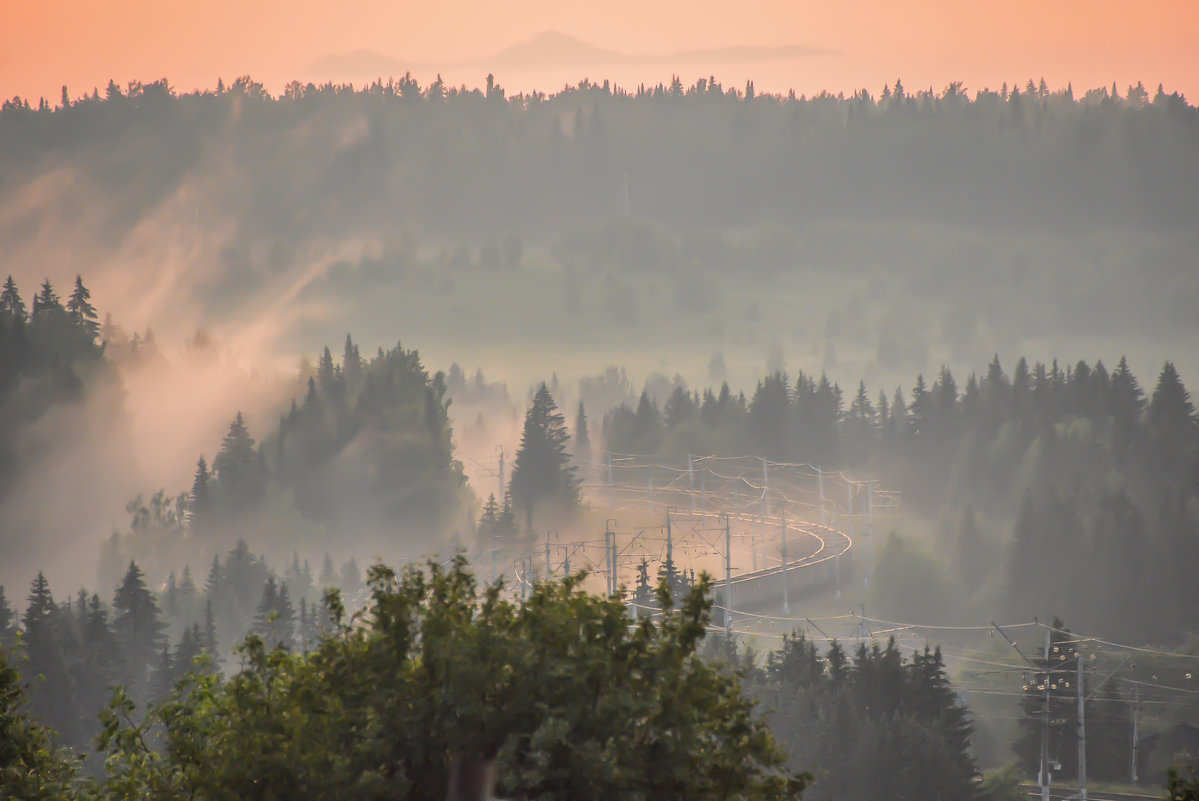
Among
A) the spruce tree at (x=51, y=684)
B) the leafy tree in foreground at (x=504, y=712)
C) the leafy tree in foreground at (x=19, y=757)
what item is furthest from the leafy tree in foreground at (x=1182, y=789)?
the spruce tree at (x=51, y=684)

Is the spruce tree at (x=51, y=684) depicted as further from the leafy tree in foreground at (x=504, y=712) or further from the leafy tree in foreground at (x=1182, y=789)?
the leafy tree in foreground at (x=1182, y=789)

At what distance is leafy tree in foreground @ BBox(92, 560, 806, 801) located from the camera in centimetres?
3684

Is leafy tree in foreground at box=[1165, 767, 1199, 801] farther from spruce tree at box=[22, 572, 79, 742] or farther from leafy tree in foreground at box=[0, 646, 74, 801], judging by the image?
spruce tree at box=[22, 572, 79, 742]

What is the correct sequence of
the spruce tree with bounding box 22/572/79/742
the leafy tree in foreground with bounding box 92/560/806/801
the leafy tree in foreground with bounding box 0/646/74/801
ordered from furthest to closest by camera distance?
1. the spruce tree with bounding box 22/572/79/742
2. the leafy tree in foreground with bounding box 0/646/74/801
3. the leafy tree in foreground with bounding box 92/560/806/801

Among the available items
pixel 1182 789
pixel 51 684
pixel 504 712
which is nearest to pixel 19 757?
pixel 504 712

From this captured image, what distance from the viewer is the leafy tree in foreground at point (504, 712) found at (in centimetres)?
3684

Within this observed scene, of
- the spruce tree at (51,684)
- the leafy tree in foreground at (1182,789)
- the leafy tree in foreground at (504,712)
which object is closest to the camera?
the leafy tree in foreground at (1182,789)

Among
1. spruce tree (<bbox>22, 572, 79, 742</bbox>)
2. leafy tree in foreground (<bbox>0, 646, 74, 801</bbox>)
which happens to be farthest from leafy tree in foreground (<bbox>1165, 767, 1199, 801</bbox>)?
spruce tree (<bbox>22, 572, 79, 742</bbox>)

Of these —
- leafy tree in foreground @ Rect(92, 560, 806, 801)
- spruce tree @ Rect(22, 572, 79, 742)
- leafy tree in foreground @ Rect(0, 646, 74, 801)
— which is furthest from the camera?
spruce tree @ Rect(22, 572, 79, 742)

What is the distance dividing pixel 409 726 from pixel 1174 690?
507ft

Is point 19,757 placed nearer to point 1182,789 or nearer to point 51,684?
point 1182,789

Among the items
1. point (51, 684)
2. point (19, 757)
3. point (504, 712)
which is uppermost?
point (504, 712)

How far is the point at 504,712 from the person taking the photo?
3738 cm

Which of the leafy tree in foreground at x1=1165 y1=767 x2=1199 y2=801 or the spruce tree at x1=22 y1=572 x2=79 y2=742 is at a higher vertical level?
the leafy tree in foreground at x1=1165 y1=767 x2=1199 y2=801
